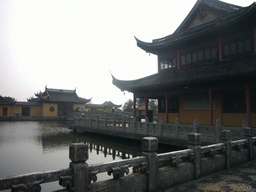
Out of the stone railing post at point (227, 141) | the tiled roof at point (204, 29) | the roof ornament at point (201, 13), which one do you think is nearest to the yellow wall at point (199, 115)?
the tiled roof at point (204, 29)

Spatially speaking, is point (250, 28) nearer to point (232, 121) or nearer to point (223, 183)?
point (232, 121)

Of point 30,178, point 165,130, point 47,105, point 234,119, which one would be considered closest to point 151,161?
point 30,178

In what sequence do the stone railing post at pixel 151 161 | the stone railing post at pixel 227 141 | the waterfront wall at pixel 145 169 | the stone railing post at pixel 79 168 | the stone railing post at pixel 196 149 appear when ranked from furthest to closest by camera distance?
the stone railing post at pixel 227 141
the stone railing post at pixel 196 149
the stone railing post at pixel 151 161
the stone railing post at pixel 79 168
the waterfront wall at pixel 145 169

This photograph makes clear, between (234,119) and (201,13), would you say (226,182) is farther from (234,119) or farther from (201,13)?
(201,13)

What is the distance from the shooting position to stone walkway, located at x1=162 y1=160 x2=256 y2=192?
420 cm

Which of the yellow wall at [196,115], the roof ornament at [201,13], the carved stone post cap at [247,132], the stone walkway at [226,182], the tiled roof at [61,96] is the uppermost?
the roof ornament at [201,13]

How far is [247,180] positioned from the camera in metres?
4.71

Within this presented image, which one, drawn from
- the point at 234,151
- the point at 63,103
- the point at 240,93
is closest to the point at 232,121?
the point at 240,93

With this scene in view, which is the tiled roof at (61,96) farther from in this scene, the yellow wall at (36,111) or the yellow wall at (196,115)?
the yellow wall at (196,115)

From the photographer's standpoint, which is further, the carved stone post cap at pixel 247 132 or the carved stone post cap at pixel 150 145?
the carved stone post cap at pixel 247 132

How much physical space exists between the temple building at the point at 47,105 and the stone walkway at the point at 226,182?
125 feet

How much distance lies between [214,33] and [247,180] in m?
9.98

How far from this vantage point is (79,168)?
296 centimetres

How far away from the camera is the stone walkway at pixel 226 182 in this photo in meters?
4.20
